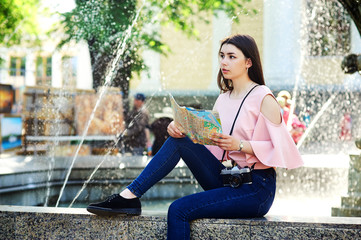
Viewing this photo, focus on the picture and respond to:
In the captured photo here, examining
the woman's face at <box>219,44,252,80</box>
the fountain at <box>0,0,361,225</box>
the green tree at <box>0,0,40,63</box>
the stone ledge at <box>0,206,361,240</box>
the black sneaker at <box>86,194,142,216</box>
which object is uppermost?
the green tree at <box>0,0,40,63</box>

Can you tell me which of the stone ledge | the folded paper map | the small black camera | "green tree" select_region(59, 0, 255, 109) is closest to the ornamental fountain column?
the stone ledge

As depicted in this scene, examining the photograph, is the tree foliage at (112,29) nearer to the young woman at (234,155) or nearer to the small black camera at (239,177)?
the young woman at (234,155)

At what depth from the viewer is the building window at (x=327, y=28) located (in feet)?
57.2

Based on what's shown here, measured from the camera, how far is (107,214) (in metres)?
3.07

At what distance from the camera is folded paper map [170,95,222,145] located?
9.14 feet

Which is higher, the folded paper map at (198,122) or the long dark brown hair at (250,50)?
the long dark brown hair at (250,50)

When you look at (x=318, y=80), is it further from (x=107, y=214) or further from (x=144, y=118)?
(x=107, y=214)

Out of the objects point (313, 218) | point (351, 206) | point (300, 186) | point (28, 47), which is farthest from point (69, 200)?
point (28, 47)

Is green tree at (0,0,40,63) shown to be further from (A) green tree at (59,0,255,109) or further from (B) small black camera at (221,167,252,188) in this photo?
(B) small black camera at (221,167,252,188)

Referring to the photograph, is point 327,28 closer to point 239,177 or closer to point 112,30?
point 112,30

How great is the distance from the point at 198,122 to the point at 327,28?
1566 centimetres

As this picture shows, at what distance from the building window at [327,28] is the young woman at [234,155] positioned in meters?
14.9

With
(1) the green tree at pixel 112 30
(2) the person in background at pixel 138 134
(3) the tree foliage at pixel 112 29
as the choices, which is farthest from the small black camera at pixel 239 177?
(1) the green tree at pixel 112 30

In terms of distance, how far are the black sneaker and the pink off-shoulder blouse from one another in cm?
65
